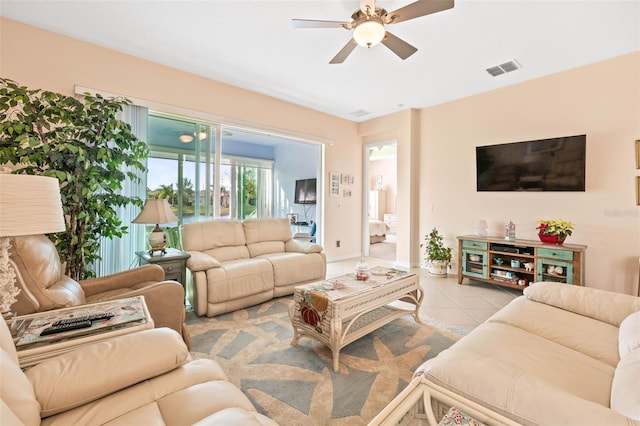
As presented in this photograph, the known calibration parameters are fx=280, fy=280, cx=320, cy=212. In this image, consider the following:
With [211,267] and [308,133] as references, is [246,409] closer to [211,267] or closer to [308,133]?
[211,267]

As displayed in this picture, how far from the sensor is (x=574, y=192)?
359 cm

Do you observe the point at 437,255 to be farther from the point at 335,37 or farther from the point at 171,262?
the point at 171,262

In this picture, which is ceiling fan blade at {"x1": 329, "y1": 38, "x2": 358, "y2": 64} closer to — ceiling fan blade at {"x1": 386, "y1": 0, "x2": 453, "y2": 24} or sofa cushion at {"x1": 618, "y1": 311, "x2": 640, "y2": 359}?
ceiling fan blade at {"x1": 386, "y1": 0, "x2": 453, "y2": 24}

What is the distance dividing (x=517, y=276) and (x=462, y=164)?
1.90 metres

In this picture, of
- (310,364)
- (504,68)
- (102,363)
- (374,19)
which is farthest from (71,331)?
(504,68)

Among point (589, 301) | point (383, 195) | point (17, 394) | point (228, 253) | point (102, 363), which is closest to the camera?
point (17, 394)

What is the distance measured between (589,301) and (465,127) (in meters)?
3.52

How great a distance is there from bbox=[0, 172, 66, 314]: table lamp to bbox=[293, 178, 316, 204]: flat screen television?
18.0 ft

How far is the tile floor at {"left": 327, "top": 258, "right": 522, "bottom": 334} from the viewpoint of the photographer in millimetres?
2873

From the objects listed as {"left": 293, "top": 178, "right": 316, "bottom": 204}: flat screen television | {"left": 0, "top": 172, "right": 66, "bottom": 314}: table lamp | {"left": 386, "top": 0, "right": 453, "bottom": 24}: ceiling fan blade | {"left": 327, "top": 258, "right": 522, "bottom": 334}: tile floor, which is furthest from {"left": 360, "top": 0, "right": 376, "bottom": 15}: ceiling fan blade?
{"left": 293, "top": 178, "right": 316, "bottom": 204}: flat screen television

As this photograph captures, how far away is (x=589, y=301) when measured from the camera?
68.8 inches

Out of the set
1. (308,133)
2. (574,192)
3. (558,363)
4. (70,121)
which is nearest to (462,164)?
(574,192)

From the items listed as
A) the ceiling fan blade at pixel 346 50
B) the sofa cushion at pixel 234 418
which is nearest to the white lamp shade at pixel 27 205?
the sofa cushion at pixel 234 418

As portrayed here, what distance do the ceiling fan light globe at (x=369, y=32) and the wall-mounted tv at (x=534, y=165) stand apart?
2960 millimetres
